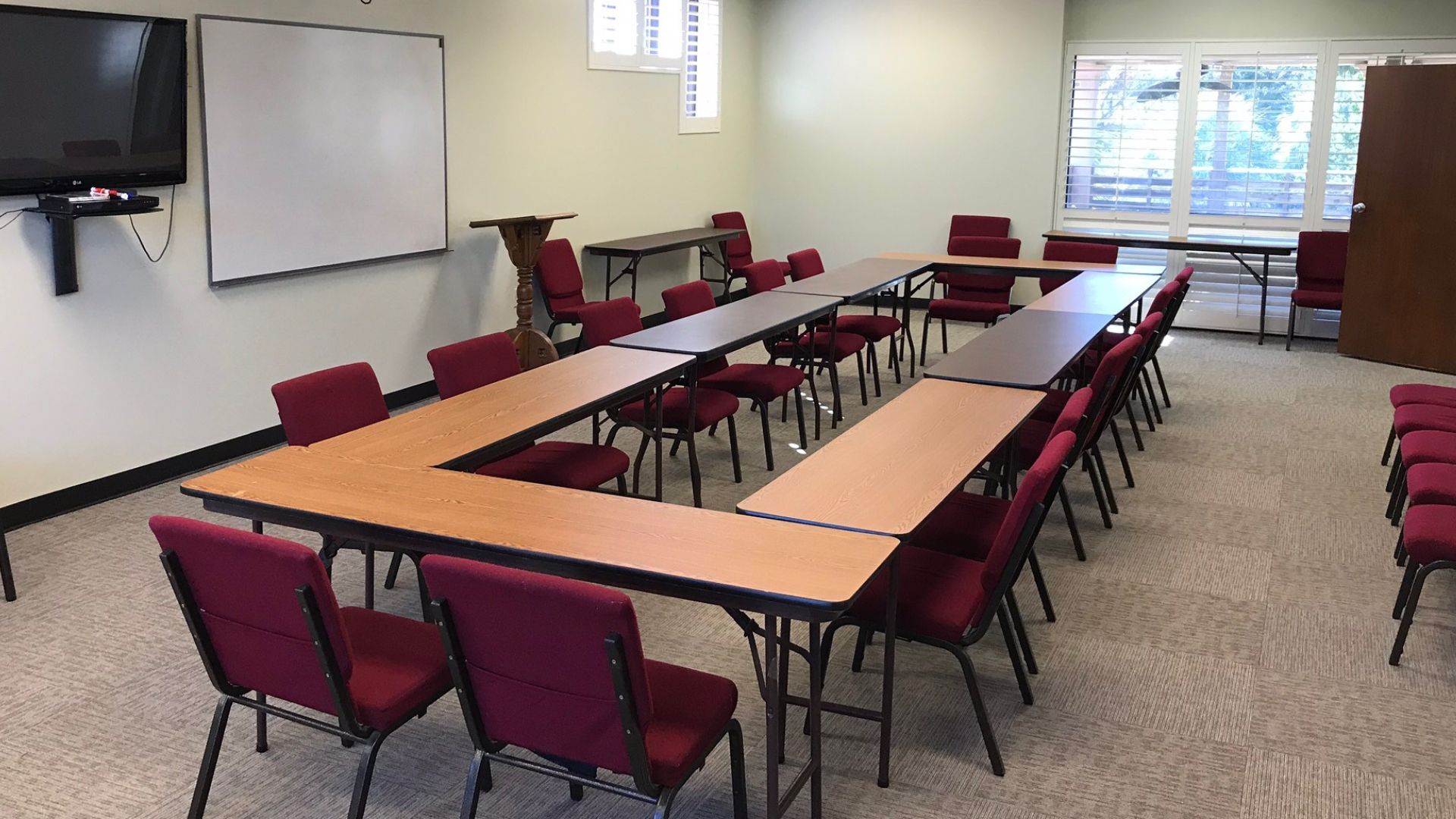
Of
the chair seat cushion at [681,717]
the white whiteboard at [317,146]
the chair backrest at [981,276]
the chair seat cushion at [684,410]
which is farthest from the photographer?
the chair backrest at [981,276]

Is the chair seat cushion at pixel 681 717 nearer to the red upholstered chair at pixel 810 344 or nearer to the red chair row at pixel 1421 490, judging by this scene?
the red chair row at pixel 1421 490

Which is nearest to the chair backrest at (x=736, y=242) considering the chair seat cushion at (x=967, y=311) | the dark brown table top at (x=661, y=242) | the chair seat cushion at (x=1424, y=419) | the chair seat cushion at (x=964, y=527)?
the dark brown table top at (x=661, y=242)

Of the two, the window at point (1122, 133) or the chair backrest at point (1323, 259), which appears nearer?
the chair backrest at point (1323, 259)

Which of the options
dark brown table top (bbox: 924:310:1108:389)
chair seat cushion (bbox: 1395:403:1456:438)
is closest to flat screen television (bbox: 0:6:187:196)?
dark brown table top (bbox: 924:310:1108:389)

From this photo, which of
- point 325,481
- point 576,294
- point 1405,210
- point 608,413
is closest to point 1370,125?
point 1405,210

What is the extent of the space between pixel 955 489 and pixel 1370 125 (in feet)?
22.2

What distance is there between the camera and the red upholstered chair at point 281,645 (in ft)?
8.13

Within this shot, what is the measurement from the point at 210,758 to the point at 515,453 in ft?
6.44

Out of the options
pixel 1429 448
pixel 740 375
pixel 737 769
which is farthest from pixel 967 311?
pixel 737 769

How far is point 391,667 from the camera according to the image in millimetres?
2803

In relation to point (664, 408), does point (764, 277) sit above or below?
above

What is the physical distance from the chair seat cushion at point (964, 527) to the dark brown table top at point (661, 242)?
4.74m

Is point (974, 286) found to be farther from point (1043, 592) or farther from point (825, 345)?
point (1043, 592)

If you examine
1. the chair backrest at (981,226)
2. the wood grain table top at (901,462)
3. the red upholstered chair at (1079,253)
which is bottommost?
the wood grain table top at (901,462)
